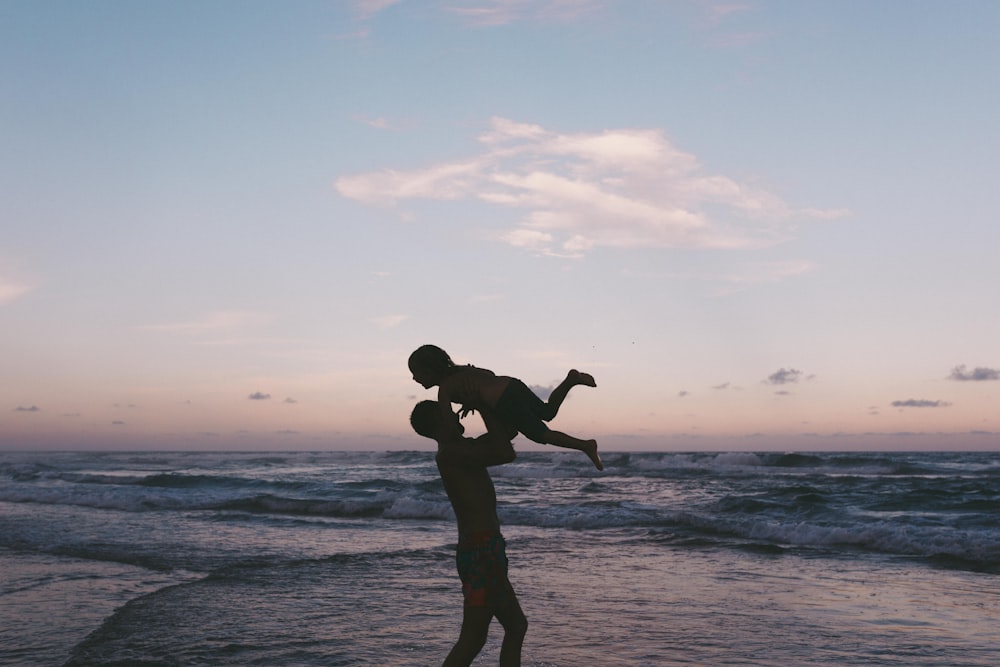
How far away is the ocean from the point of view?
24.2 feet

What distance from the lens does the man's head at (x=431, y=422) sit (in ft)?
15.2

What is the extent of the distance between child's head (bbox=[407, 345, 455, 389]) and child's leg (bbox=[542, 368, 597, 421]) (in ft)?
1.88

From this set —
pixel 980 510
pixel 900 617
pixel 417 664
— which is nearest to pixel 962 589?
pixel 900 617

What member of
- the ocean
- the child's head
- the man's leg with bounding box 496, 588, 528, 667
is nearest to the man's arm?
the child's head

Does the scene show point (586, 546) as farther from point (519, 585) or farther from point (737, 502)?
point (737, 502)

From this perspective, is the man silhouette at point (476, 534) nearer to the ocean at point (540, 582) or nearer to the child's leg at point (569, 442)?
the child's leg at point (569, 442)

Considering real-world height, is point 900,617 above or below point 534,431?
below

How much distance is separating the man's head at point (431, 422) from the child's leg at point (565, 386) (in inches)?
21.3

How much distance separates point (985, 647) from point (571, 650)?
372 centimetres

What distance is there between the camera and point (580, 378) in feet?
15.3

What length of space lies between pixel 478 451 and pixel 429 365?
0.54 metres

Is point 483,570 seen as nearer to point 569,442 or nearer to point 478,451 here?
point 478,451

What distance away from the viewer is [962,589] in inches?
417

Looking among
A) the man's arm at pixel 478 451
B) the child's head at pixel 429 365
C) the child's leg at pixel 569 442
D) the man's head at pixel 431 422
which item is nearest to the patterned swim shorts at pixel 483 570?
the man's arm at pixel 478 451
